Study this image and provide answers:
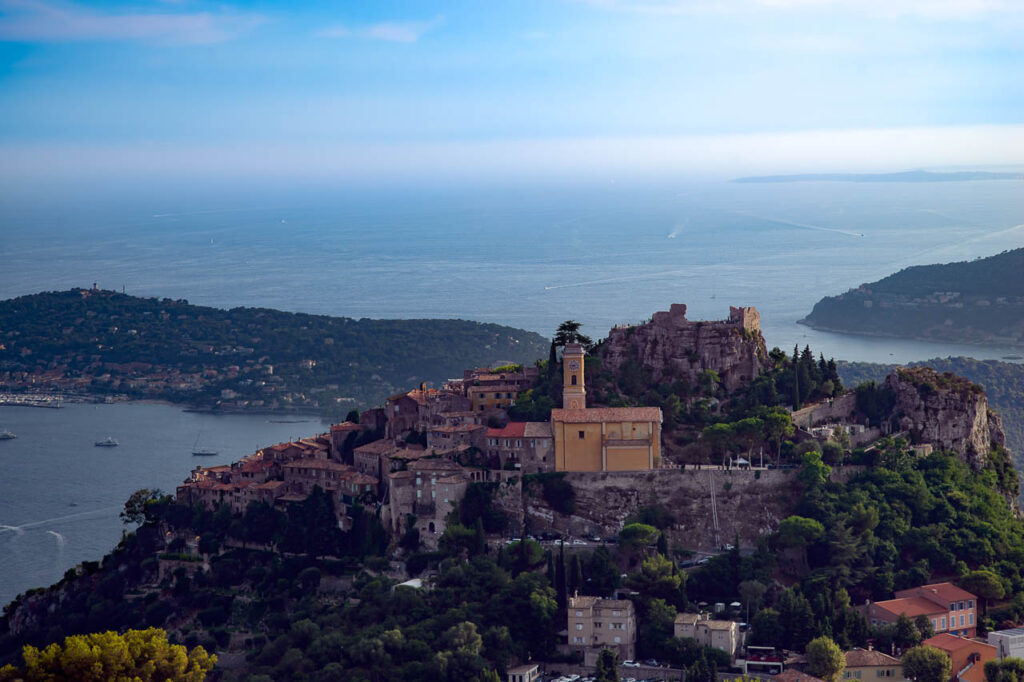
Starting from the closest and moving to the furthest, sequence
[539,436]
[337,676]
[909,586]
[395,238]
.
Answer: [337,676]
[909,586]
[539,436]
[395,238]

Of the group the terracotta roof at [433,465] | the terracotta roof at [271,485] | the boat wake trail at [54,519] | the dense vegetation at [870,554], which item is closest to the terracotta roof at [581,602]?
the dense vegetation at [870,554]

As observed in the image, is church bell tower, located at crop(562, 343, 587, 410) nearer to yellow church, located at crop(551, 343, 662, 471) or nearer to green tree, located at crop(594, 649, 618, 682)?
yellow church, located at crop(551, 343, 662, 471)

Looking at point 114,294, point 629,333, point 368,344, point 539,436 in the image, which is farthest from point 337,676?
point 114,294

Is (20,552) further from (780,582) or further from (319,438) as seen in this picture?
(780,582)

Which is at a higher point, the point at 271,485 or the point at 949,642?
the point at 271,485

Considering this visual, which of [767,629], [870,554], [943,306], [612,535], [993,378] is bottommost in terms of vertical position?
[767,629]

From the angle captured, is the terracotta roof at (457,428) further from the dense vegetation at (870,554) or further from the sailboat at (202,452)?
the sailboat at (202,452)

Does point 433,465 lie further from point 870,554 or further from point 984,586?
point 984,586

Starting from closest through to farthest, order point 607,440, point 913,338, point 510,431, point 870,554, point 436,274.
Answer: point 870,554
point 607,440
point 510,431
point 913,338
point 436,274

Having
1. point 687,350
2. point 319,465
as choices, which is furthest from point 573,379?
point 319,465
